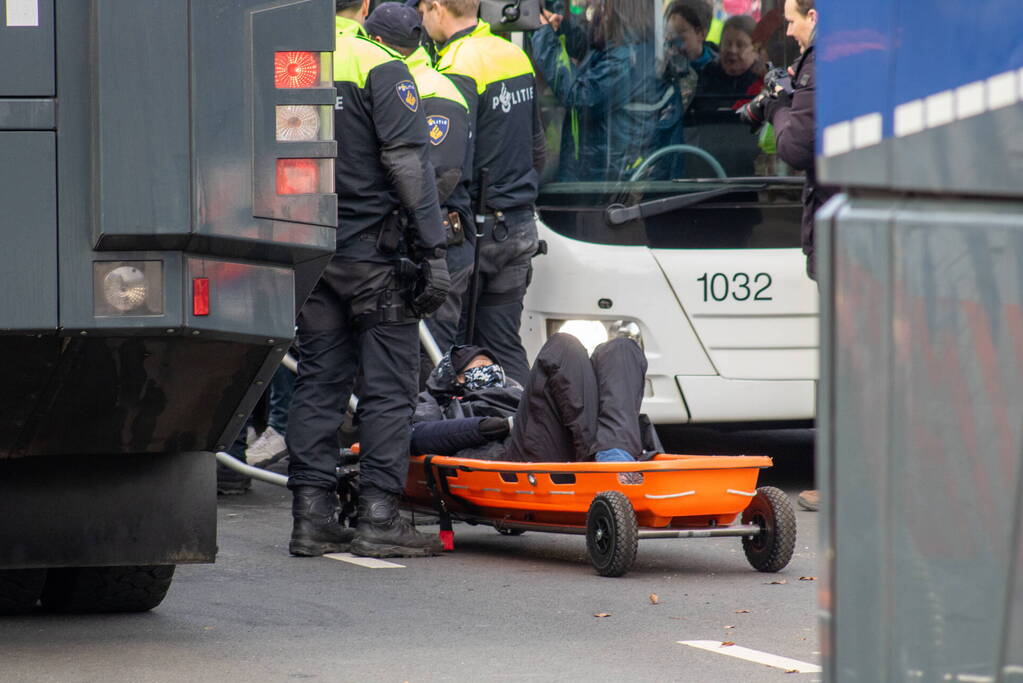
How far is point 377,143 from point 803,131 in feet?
5.81

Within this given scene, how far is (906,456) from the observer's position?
82.1 inches

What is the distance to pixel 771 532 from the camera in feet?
21.7

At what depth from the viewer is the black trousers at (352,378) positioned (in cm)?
702

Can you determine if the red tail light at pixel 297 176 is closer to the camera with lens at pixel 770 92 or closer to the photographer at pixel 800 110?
the photographer at pixel 800 110

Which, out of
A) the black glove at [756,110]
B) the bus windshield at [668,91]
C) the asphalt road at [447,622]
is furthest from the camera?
the bus windshield at [668,91]

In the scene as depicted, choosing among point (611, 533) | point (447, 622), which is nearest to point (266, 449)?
point (611, 533)

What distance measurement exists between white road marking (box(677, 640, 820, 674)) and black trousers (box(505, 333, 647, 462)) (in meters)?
1.39

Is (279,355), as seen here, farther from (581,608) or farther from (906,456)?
(906,456)

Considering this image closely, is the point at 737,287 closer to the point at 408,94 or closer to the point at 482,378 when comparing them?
the point at 482,378

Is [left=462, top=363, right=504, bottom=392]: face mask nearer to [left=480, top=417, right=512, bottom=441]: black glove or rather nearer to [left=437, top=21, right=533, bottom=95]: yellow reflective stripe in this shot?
[left=480, top=417, right=512, bottom=441]: black glove

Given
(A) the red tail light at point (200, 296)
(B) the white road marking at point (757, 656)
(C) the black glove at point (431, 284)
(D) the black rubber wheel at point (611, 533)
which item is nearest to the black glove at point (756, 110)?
(C) the black glove at point (431, 284)

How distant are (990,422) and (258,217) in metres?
2.58

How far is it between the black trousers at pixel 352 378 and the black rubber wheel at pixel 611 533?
3.17ft

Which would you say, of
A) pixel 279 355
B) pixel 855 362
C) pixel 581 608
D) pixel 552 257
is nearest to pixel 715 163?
pixel 552 257
